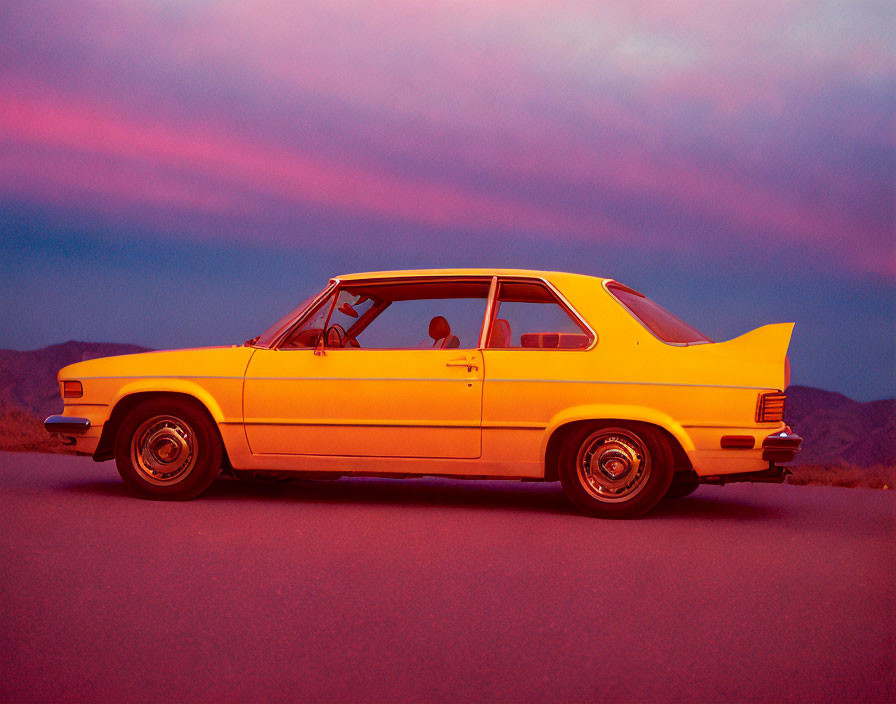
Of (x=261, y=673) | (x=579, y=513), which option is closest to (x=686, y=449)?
(x=579, y=513)

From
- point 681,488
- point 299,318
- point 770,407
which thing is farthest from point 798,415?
point 299,318

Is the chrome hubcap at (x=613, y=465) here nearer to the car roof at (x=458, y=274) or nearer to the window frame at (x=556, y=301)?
the window frame at (x=556, y=301)

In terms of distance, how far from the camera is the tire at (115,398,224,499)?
7.92 m

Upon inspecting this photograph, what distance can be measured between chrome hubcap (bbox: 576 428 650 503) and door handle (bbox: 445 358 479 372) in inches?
37.8

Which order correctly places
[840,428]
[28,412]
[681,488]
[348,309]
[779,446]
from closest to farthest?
[779,446], [348,309], [681,488], [28,412], [840,428]

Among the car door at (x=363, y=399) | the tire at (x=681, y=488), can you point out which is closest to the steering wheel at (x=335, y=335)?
the car door at (x=363, y=399)

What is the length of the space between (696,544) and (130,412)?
4.36m

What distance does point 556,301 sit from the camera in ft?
25.7

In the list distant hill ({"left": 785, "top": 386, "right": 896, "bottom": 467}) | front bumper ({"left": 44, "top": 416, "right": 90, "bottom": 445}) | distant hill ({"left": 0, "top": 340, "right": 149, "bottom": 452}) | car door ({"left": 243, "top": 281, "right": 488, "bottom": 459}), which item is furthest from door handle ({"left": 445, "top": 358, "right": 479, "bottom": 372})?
front bumper ({"left": 44, "top": 416, "right": 90, "bottom": 445})

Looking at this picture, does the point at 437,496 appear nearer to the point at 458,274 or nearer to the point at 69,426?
the point at 458,274

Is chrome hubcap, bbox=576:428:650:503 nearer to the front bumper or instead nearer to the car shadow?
the car shadow

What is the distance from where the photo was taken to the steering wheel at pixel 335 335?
26.3 ft

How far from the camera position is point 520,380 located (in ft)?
24.4

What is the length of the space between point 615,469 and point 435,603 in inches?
116
